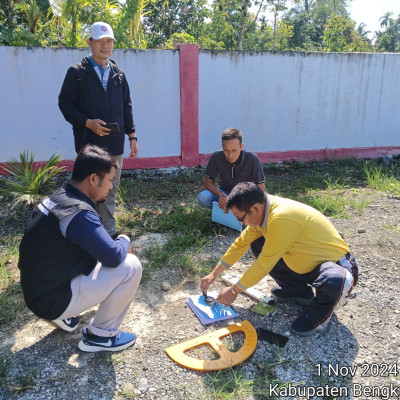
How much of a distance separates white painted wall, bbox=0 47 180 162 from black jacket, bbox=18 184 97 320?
3.90 meters

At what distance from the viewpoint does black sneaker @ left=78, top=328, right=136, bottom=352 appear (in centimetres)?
223

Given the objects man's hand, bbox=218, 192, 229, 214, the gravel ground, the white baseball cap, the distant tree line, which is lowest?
the gravel ground

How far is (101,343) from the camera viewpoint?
7.32 ft

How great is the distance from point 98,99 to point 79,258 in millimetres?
1778

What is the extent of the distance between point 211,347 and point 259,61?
5.43 m

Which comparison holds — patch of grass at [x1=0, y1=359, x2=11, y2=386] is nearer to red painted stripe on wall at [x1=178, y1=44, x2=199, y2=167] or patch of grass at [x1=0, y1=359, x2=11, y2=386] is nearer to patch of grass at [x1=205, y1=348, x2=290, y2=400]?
patch of grass at [x1=205, y1=348, x2=290, y2=400]

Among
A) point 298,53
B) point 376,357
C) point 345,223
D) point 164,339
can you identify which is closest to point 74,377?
point 164,339

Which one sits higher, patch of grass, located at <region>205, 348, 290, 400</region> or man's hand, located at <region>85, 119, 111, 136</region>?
man's hand, located at <region>85, 119, 111, 136</region>

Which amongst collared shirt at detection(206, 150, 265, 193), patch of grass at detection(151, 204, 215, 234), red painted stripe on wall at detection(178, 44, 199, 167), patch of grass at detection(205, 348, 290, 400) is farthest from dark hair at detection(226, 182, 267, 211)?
red painted stripe on wall at detection(178, 44, 199, 167)

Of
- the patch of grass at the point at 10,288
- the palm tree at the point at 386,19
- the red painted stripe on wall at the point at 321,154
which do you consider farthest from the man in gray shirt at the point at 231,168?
the palm tree at the point at 386,19

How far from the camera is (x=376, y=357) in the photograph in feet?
7.39

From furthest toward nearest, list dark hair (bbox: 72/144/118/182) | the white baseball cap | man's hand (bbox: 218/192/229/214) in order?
man's hand (bbox: 218/192/229/214) → the white baseball cap → dark hair (bbox: 72/144/118/182)

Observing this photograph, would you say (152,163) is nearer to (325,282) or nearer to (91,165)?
(91,165)

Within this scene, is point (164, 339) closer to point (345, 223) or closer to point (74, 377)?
point (74, 377)
